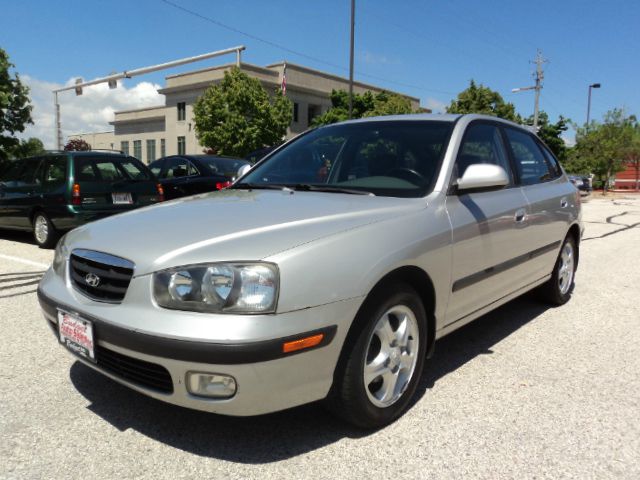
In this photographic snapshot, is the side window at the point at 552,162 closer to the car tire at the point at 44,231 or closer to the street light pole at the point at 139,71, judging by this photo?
the car tire at the point at 44,231

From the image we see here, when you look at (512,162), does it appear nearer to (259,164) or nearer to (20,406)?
(259,164)

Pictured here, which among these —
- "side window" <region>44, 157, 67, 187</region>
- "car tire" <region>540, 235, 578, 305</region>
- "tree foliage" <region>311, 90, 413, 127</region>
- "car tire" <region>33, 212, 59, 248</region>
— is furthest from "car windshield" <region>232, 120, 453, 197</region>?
"tree foliage" <region>311, 90, 413, 127</region>

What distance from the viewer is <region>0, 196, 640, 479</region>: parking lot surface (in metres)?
2.23

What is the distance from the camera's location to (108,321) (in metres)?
2.21

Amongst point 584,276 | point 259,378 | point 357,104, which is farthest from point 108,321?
point 357,104

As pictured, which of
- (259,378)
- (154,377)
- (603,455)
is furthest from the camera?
(603,455)

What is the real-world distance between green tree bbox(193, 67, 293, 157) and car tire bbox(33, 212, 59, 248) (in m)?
26.6

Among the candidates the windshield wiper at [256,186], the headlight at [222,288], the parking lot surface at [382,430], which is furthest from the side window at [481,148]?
the headlight at [222,288]

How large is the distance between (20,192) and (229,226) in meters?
7.26

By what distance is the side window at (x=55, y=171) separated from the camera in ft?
24.9

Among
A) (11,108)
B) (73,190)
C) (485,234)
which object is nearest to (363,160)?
(485,234)

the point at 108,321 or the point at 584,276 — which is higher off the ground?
the point at 108,321

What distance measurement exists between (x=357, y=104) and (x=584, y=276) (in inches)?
1408

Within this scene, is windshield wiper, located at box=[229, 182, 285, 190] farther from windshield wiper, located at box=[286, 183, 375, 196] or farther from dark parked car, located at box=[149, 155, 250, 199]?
dark parked car, located at box=[149, 155, 250, 199]
